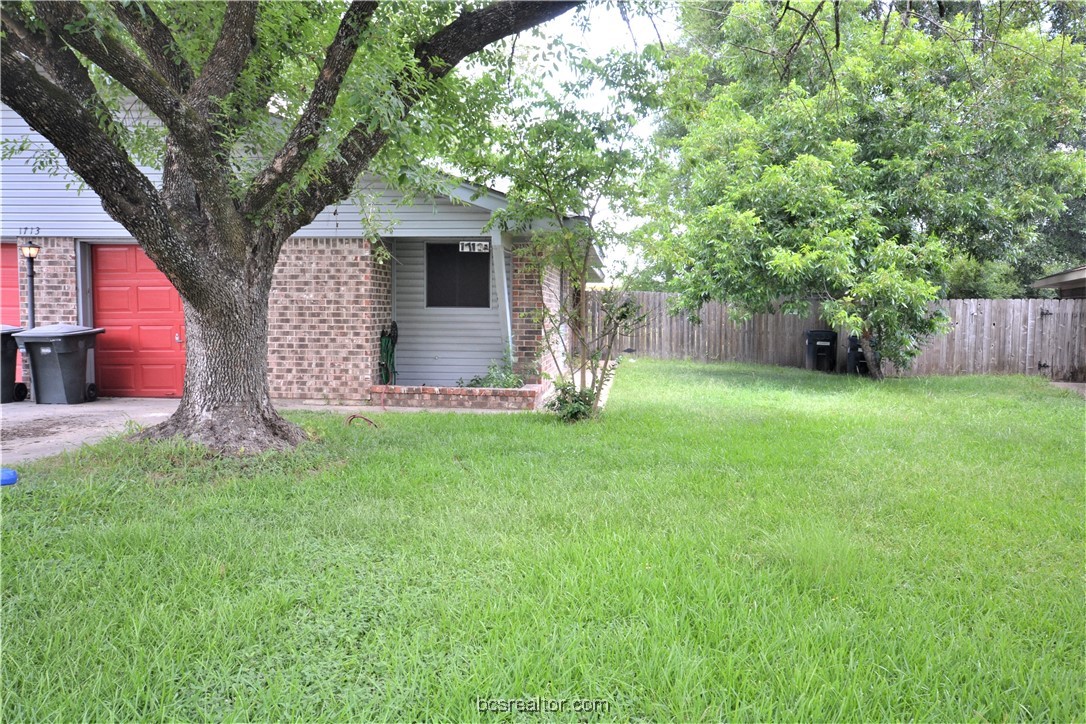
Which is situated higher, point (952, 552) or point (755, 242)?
point (755, 242)

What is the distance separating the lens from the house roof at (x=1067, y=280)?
13.0 meters

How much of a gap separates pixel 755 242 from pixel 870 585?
9.47 m

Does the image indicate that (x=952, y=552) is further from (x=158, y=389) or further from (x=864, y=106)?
(x=864, y=106)

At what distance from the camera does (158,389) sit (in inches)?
385

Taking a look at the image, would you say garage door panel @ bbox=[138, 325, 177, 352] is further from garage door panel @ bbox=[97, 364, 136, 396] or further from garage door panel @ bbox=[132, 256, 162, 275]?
garage door panel @ bbox=[132, 256, 162, 275]

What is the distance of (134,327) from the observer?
383 inches

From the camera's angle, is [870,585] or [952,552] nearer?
[870,585]

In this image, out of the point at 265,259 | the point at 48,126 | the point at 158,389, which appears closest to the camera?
the point at 48,126

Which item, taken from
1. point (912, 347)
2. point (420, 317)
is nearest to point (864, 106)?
point (912, 347)

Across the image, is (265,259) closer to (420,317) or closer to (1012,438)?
(420,317)

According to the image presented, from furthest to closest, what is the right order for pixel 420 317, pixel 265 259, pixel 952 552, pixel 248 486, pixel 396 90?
pixel 420 317, pixel 265 259, pixel 396 90, pixel 248 486, pixel 952 552

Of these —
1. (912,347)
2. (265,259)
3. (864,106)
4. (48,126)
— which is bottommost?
(912,347)

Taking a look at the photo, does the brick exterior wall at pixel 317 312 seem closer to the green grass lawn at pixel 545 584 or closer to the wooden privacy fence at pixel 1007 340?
the green grass lawn at pixel 545 584

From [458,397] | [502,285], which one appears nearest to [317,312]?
[458,397]
